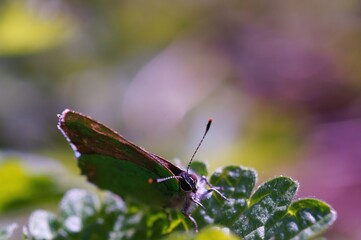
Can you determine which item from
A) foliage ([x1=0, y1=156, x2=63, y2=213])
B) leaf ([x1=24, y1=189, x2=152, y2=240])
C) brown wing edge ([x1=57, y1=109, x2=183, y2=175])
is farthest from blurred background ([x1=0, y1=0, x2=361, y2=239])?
brown wing edge ([x1=57, y1=109, x2=183, y2=175])

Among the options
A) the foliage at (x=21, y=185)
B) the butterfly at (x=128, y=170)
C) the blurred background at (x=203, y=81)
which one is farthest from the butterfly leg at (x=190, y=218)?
the blurred background at (x=203, y=81)

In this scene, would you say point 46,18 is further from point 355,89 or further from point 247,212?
point 247,212

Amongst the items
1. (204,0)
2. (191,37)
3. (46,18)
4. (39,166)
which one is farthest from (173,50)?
(39,166)

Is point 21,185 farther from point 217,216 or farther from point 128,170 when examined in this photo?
point 217,216

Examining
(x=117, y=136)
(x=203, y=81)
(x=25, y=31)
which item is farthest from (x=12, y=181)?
(x=203, y=81)

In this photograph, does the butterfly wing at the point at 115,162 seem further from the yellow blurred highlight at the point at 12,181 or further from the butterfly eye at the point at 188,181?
the yellow blurred highlight at the point at 12,181

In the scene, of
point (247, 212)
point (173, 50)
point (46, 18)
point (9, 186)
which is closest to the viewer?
point (247, 212)
